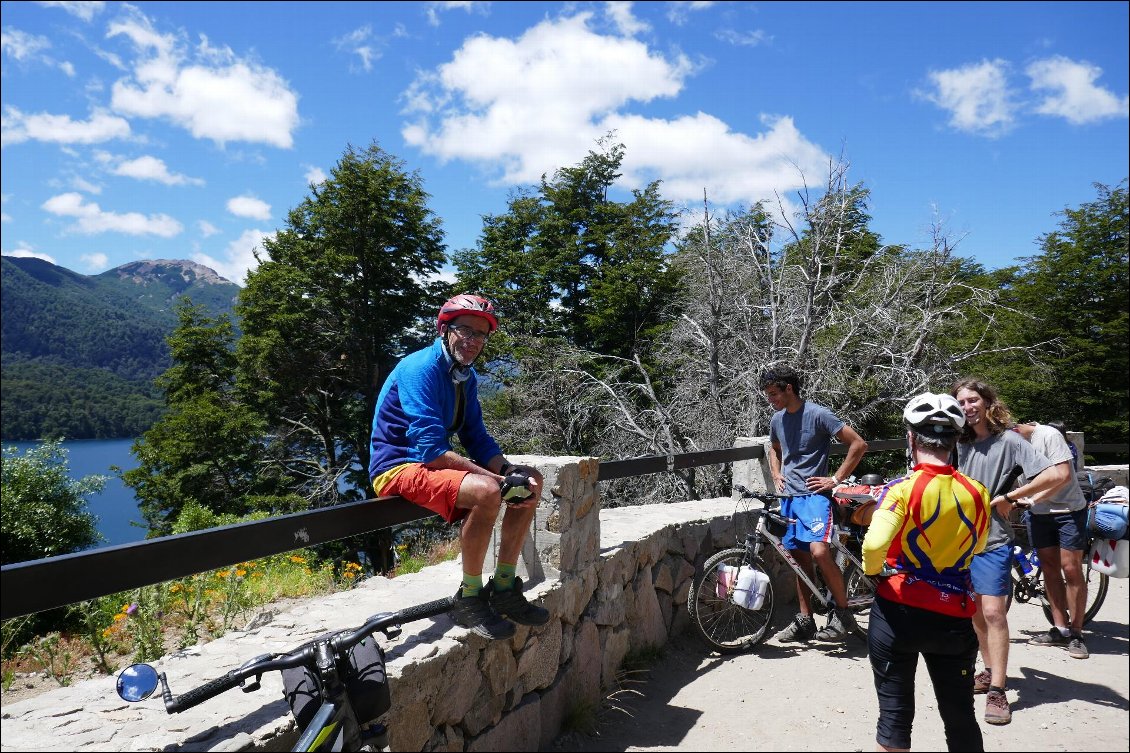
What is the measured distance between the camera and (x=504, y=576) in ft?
10.7

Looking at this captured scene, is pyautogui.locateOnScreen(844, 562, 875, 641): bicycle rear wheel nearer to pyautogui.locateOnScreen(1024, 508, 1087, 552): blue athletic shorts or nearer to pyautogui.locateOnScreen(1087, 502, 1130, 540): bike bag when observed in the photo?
pyautogui.locateOnScreen(1024, 508, 1087, 552): blue athletic shorts

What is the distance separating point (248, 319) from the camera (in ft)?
87.6

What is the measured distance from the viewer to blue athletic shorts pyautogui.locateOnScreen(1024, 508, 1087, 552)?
5266mm

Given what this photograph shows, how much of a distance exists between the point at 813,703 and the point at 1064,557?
251cm

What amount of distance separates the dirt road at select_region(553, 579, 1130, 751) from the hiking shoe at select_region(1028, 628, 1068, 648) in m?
0.06

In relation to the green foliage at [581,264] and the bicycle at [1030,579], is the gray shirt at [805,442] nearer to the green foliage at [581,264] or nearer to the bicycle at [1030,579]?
the bicycle at [1030,579]

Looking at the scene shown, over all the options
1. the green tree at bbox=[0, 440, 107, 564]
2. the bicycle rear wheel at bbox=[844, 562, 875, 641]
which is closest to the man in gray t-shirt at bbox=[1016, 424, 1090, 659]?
the bicycle rear wheel at bbox=[844, 562, 875, 641]

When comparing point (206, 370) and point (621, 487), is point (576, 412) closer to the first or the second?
point (621, 487)

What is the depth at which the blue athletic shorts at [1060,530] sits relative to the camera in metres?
5.27

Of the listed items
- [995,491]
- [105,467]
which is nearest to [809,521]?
[995,491]

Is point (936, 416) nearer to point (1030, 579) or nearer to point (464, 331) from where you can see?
point (464, 331)

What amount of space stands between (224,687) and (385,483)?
1437 mm

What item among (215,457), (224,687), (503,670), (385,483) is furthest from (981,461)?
(215,457)

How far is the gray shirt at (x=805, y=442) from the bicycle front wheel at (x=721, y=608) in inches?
26.5
